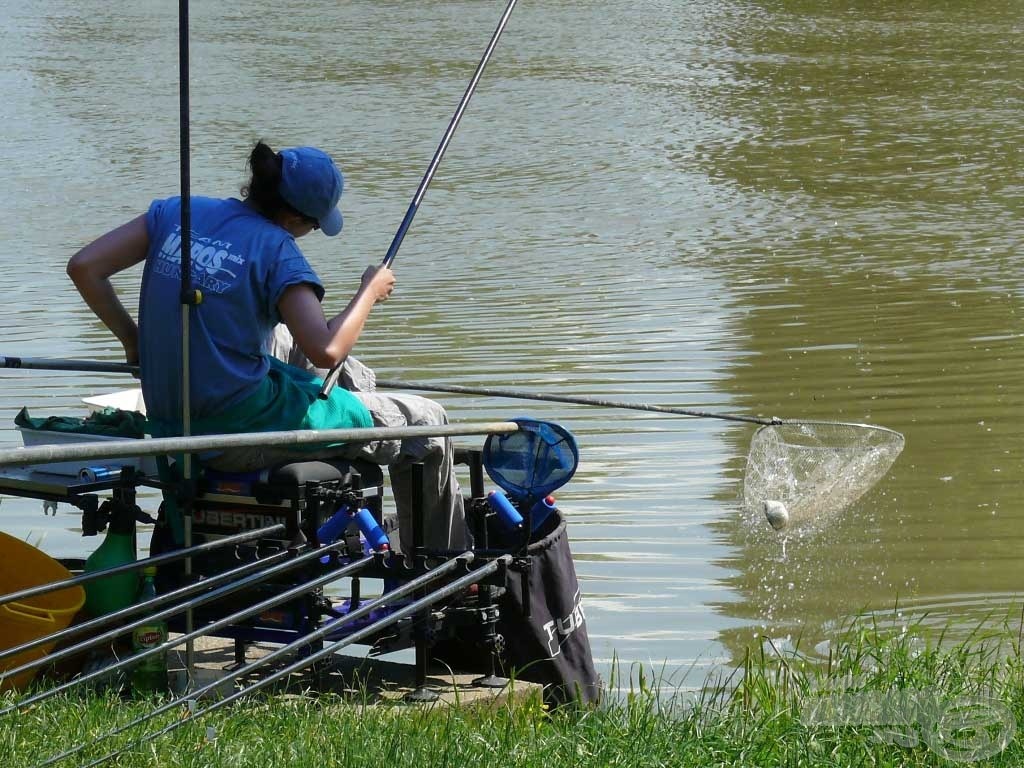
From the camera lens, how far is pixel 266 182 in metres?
4.02

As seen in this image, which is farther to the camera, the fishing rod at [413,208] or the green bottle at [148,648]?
the fishing rod at [413,208]

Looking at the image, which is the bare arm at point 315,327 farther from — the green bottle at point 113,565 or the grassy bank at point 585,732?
the grassy bank at point 585,732

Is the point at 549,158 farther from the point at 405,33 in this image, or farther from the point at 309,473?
the point at 309,473

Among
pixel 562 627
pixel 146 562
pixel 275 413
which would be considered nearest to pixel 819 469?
pixel 562 627

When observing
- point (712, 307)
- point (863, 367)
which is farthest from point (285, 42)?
point (863, 367)

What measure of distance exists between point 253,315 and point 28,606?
0.86m

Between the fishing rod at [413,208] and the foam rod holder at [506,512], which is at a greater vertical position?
the fishing rod at [413,208]

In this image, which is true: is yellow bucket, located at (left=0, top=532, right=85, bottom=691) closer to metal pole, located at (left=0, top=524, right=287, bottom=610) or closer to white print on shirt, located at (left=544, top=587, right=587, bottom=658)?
metal pole, located at (left=0, top=524, right=287, bottom=610)

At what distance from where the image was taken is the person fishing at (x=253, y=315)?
389 centimetres

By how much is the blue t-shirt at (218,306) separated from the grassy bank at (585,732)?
735 mm

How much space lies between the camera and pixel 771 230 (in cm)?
1172

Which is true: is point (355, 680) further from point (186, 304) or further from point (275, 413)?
point (186, 304)

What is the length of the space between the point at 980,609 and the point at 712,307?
4483 mm
